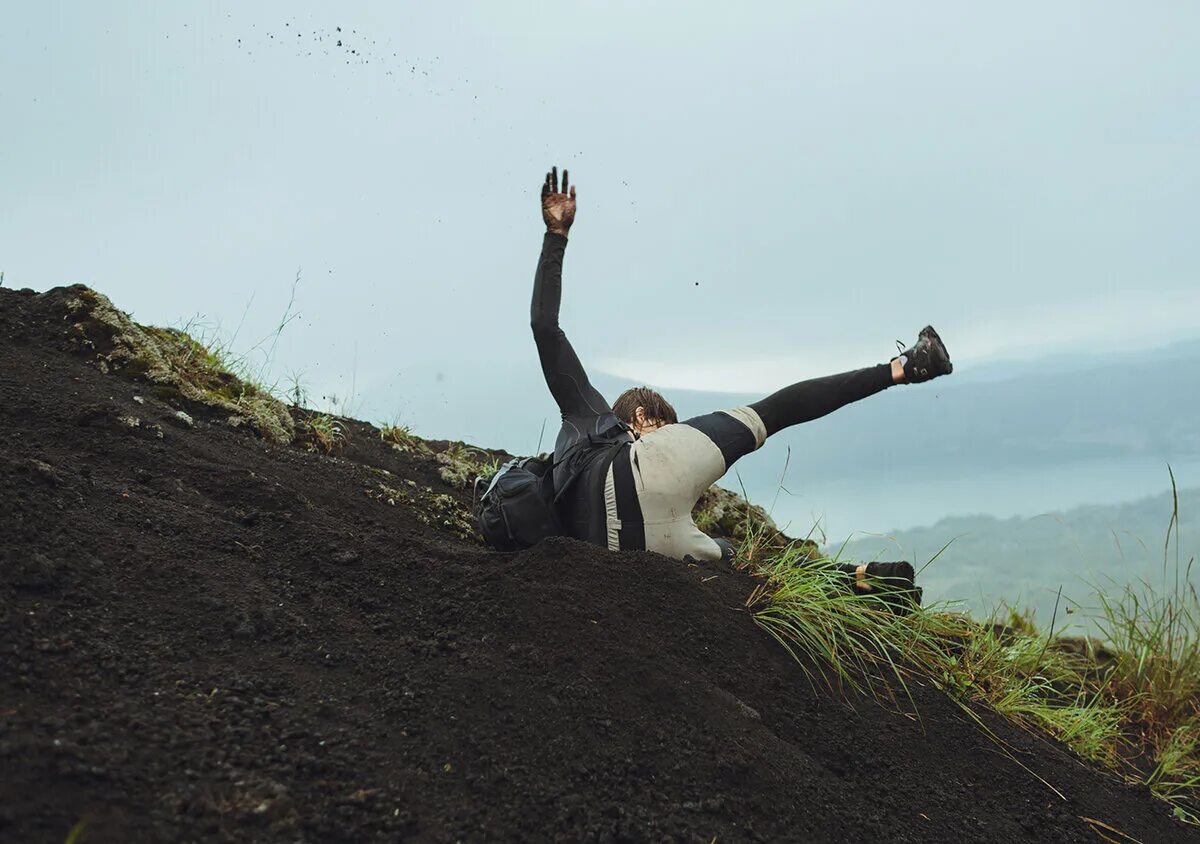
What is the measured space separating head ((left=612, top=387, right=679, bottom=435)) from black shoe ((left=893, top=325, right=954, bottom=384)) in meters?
1.16

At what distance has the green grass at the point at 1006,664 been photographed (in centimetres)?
429

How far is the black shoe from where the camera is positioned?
15.8 ft

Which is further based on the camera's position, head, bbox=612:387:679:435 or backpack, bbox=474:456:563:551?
head, bbox=612:387:679:435

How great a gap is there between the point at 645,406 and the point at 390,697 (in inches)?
98.3

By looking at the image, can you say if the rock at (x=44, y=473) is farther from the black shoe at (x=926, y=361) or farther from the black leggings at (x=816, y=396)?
the black shoe at (x=926, y=361)

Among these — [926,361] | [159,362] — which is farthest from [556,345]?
[159,362]

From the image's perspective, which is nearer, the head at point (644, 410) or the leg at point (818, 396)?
the leg at point (818, 396)

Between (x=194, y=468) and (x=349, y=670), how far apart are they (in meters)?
1.78

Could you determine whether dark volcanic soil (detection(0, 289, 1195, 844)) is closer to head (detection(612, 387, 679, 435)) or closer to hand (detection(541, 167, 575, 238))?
head (detection(612, 387, 679, 435))

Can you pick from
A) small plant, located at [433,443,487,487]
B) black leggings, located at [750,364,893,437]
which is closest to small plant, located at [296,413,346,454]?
small plant, located at [433,443,487,487]

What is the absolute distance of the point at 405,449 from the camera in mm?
7281

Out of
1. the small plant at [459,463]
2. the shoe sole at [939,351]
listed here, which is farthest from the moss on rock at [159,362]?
the shoe sole at [939,351]

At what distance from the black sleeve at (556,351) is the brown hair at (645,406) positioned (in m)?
0.21

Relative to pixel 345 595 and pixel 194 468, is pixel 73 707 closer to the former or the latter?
pixel 345 595
